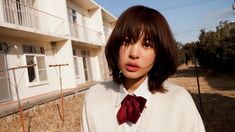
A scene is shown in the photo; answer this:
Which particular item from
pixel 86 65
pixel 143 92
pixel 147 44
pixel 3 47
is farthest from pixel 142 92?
pixel 86 65

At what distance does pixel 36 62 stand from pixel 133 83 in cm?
1042

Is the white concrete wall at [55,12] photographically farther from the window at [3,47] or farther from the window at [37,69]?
the window at [3,47]

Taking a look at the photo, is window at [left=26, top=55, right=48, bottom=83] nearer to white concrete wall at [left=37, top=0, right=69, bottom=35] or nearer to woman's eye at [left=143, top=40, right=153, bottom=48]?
white concrete wall at [left=37, top=0, right=69, bottom=35]

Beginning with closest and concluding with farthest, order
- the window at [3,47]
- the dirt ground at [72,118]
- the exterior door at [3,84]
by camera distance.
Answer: the dirt ground at [72,118], the exterior door at [3,84], the window at [3,47]

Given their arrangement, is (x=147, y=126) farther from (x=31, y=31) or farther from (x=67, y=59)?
(x=67, y=59)

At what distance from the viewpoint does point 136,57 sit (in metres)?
1.18

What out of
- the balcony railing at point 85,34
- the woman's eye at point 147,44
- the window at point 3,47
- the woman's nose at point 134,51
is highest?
the balcony railing at point 85,34

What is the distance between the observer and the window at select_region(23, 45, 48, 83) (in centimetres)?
1065

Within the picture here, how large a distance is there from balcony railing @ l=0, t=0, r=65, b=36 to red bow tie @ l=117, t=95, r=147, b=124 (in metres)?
7.64

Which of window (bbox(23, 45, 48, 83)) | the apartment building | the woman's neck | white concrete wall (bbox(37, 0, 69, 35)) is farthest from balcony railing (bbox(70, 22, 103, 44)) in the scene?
the woman's neck

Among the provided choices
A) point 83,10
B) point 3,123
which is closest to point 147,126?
point 3,123

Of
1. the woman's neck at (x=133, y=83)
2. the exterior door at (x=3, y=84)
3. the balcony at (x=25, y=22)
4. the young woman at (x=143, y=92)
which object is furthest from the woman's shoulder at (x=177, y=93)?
the exterior door at (x=3, y=84)

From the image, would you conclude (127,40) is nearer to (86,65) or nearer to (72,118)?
(72,118)

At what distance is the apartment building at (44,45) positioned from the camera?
9133 mm
